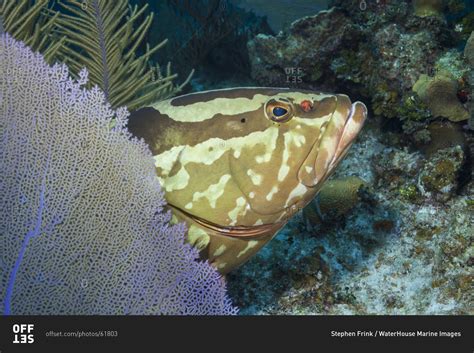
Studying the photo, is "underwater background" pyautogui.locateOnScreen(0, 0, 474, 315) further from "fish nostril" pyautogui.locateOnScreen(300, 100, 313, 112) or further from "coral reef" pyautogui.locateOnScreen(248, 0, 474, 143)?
"fish nostril" pyautogui.locateOnScreen(300, 100, 313, 112)

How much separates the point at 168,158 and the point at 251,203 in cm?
63

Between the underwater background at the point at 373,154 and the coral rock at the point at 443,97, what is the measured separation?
1 centimetres

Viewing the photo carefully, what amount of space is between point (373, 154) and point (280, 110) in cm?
285

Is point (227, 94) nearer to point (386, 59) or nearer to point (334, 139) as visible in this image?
point (334, 139)

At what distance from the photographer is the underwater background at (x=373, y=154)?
409cm

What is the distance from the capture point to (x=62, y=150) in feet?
8.95

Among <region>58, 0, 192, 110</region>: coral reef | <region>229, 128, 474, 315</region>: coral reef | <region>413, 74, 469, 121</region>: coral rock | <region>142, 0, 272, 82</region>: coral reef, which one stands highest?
<region>142, 0, 272, 82</region>: coral reef

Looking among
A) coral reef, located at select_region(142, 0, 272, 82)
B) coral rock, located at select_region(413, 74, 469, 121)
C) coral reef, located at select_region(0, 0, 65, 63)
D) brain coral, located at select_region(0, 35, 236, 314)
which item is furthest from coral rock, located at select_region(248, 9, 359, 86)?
brain coral, located at select_region(0, 35, 236, 314)

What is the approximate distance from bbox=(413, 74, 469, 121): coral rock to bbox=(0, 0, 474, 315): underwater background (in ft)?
0.04

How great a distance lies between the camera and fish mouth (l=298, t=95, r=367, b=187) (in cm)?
279

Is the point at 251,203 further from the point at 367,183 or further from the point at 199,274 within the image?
the point at 367,183

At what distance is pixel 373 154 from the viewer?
536 cm

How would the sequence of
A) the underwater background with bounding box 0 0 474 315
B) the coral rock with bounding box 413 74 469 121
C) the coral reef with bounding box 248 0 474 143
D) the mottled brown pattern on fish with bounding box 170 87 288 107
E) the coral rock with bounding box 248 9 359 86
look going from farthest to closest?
the coral rock with bounding box 248 9 359 86 < the coral reef with bounding box 248 0 474 143 < the coral rock with bounding box 413 74 469 121 < the underwater background with bounding box 0 0 474 315 < the mottled brown pattern on fish with bounding box 170 87 288 107
